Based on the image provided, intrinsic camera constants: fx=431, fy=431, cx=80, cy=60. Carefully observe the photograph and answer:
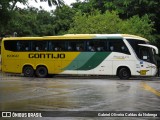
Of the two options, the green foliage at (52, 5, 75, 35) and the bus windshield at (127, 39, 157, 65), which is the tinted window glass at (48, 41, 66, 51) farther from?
the green foliage at (52, 5, 75, 35)

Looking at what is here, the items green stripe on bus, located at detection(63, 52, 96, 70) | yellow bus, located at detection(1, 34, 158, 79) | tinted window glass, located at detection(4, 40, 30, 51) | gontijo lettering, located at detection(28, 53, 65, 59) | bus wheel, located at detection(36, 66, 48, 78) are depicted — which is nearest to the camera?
yellow bus, located at detection(1, 34, 158, 79)

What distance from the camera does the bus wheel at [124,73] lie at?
3100 centimetres

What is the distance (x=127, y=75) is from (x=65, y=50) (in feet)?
16.3

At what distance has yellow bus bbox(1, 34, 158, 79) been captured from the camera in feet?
101

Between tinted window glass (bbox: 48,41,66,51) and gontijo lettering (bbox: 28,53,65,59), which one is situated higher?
tinted window glass (bbox: 48,41,66,51)

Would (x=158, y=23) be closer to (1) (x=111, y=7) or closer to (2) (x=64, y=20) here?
(1) (x=111, y=7)

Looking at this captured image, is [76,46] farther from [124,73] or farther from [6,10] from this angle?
[6,10]

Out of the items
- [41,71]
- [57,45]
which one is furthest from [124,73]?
[41,71]

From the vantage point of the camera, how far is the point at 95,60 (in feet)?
103

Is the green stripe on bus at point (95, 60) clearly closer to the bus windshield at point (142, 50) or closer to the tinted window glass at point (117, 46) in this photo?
the tinted window glass at point (117, 46)

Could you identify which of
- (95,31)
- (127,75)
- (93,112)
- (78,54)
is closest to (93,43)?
(78,54)

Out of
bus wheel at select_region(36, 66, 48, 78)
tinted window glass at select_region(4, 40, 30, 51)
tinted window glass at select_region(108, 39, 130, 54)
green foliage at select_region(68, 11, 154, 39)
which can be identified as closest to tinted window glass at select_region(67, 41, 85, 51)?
tinted window glass at select_region(108, 39, 130, 54)

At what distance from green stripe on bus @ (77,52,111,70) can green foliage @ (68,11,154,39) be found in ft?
25.1

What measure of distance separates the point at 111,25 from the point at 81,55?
26.5 ft
